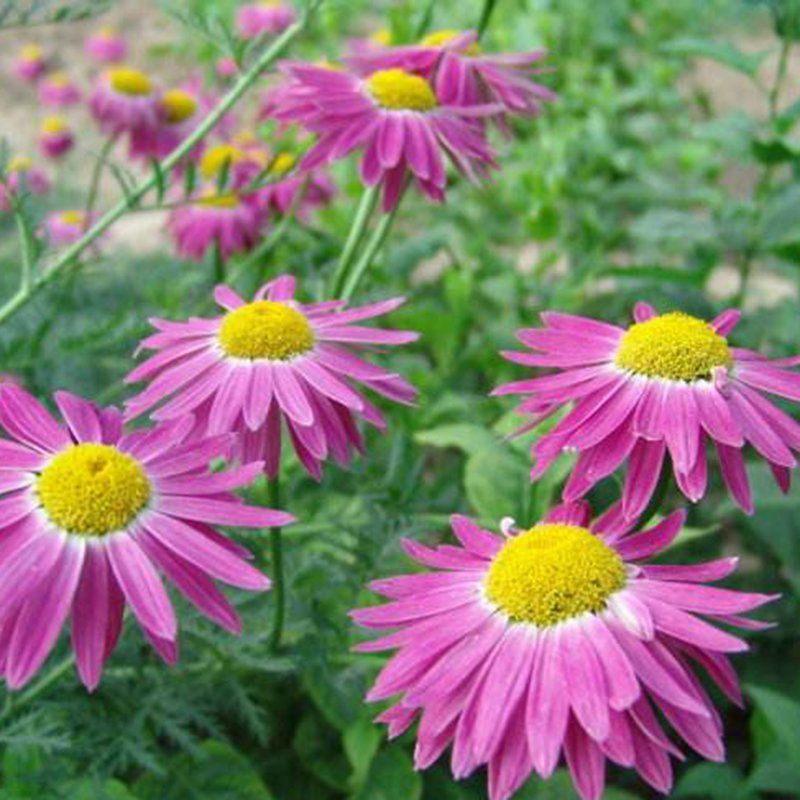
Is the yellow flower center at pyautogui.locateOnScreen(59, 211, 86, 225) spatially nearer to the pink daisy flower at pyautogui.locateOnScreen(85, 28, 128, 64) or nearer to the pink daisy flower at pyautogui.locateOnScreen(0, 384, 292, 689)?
the pink daisy flower at pyautogui.locateOnScreen(85, 28, 128, 64)

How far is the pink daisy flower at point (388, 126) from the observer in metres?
1.54

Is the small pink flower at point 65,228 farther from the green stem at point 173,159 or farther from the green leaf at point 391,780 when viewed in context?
the green leaf at point 391,780

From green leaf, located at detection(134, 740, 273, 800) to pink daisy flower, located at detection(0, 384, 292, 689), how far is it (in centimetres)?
49

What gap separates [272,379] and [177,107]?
1.40 meters

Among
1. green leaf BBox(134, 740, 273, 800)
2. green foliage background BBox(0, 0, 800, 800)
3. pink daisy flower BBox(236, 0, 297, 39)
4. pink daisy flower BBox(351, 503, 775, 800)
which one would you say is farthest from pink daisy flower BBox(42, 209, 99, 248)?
pink daisy flower BBox(351, 503, 775, 800)

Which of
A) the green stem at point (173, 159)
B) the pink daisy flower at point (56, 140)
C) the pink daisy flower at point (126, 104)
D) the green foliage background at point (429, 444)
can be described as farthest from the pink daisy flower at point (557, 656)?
the pink daisy flower at point (56, 140)

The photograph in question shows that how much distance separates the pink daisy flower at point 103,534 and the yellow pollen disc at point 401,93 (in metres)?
0.60

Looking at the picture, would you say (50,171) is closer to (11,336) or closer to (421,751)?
(11,336)

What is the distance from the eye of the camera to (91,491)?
3.34ft

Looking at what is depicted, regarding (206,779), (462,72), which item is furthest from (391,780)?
(462,72)

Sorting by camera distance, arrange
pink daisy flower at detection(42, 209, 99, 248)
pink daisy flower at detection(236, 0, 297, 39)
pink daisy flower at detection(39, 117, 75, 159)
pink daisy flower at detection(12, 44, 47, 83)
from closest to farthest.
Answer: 1. pink daisy flower at detection(42, 209, 99, 248)
2. pink daisy flower at detection(39, 117, 75, 159)
3. pink daisy flower at detection(236, 0, 297, 39)
4. pink daisy flower at detection(12, 44, 47, 83)

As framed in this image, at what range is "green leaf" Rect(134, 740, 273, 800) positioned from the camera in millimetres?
1487

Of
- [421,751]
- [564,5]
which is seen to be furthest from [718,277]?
[421,751]

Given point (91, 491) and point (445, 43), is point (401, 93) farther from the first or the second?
point (91, 491)
